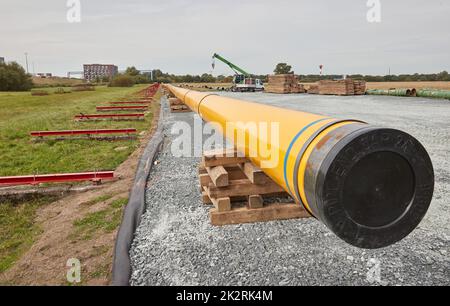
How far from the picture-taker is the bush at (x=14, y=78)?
5444 cm

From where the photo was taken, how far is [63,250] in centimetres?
361

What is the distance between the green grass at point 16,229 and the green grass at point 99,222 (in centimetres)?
56

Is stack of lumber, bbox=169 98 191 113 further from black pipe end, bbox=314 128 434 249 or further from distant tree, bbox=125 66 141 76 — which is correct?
distant tree, bbox=125 66 141 76

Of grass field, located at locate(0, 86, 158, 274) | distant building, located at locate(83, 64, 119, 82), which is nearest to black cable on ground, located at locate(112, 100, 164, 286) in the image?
grass field, located at locate(0, 86, 158, 274)

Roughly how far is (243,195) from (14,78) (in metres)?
64.9

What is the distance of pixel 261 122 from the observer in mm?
3424

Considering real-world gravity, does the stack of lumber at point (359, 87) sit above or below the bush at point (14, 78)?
below

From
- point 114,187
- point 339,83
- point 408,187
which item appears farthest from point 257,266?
point 339,83

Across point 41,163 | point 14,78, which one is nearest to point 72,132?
point 41,163

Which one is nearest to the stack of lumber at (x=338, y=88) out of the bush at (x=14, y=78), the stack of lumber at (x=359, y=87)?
the stack of lumber at (x=359, y=87)

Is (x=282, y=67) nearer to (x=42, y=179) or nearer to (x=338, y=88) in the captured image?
(x=338, y=88)

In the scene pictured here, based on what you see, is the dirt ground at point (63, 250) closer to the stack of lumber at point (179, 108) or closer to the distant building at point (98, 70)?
the stack of lumber at point (179, 108)

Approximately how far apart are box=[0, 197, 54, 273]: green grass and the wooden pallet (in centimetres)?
233

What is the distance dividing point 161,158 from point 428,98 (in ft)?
73.9
